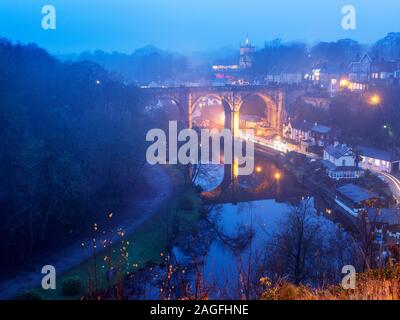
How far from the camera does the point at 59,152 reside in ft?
30.7

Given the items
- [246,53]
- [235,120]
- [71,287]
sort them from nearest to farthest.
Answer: [71,287], [235,120], [246,53]

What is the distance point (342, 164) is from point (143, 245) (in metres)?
7.45

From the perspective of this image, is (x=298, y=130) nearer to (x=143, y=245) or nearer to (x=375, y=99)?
(x=375, y=99)

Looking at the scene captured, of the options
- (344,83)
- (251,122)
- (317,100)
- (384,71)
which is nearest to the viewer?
(384,71)

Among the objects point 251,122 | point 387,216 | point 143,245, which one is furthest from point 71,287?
point 251,122

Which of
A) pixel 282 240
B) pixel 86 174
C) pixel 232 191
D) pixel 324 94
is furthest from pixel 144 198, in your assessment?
pixel 324 94

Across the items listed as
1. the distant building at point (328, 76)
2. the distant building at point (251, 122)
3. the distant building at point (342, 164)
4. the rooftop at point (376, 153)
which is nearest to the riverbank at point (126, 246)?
the distant building at point (342, 164)

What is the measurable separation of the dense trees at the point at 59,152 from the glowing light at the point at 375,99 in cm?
853

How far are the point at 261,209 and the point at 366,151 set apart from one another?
5.04 m

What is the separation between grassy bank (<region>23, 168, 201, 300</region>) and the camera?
7059 millimetres

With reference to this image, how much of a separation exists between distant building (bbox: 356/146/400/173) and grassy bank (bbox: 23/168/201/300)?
5.48 meters

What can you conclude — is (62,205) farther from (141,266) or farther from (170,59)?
(170,59)

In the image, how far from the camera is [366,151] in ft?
48.9

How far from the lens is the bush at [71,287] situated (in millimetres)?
6801
